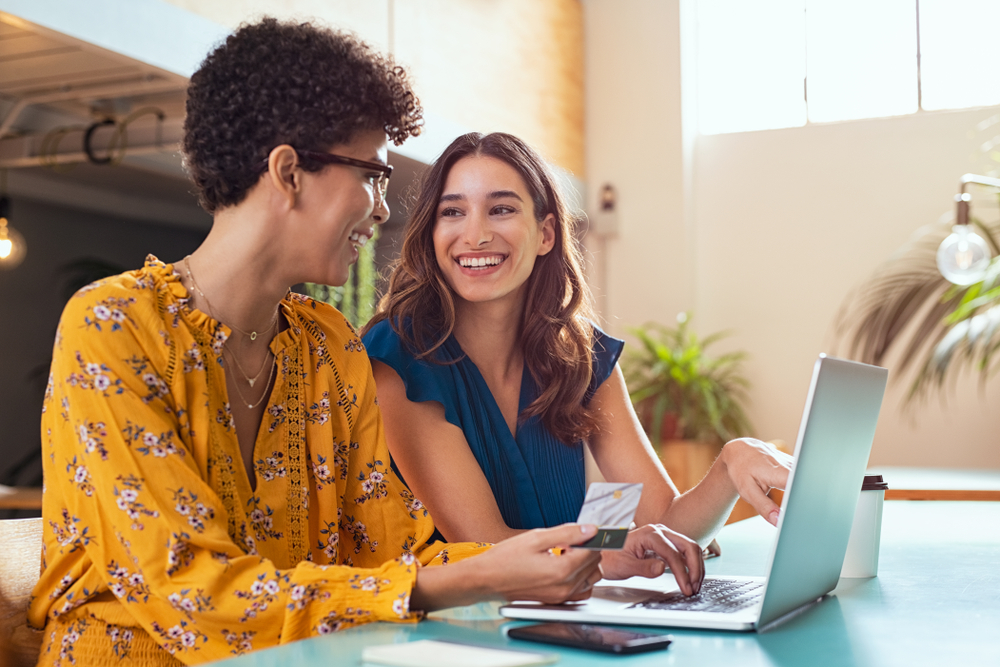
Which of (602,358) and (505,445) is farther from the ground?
(602,358)

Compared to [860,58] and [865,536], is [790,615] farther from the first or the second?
[860,58]

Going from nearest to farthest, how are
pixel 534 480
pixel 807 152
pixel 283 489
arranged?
pixel 283 489 < pixel 534 480 < pixel 807 152

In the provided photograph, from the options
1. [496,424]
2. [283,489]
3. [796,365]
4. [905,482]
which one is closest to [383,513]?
[283,489]

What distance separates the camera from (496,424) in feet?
6.49

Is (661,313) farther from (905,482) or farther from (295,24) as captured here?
(295,24)

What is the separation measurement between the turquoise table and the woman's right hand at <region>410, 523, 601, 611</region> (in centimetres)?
3

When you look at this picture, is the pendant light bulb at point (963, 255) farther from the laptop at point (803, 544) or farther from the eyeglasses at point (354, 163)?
the eyeglasses at point (354, 163)

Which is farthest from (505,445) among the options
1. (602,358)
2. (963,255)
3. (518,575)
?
(963,255)

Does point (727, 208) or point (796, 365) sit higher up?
point (727, 208)

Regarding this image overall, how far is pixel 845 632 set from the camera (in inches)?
41.7

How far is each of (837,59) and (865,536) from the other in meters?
6.39

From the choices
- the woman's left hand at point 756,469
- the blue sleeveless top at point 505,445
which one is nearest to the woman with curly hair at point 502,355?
the blue sleeveless top at point 505,445

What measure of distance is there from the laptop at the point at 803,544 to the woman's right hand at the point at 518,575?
3cm

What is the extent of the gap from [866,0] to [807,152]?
1.12 meters
